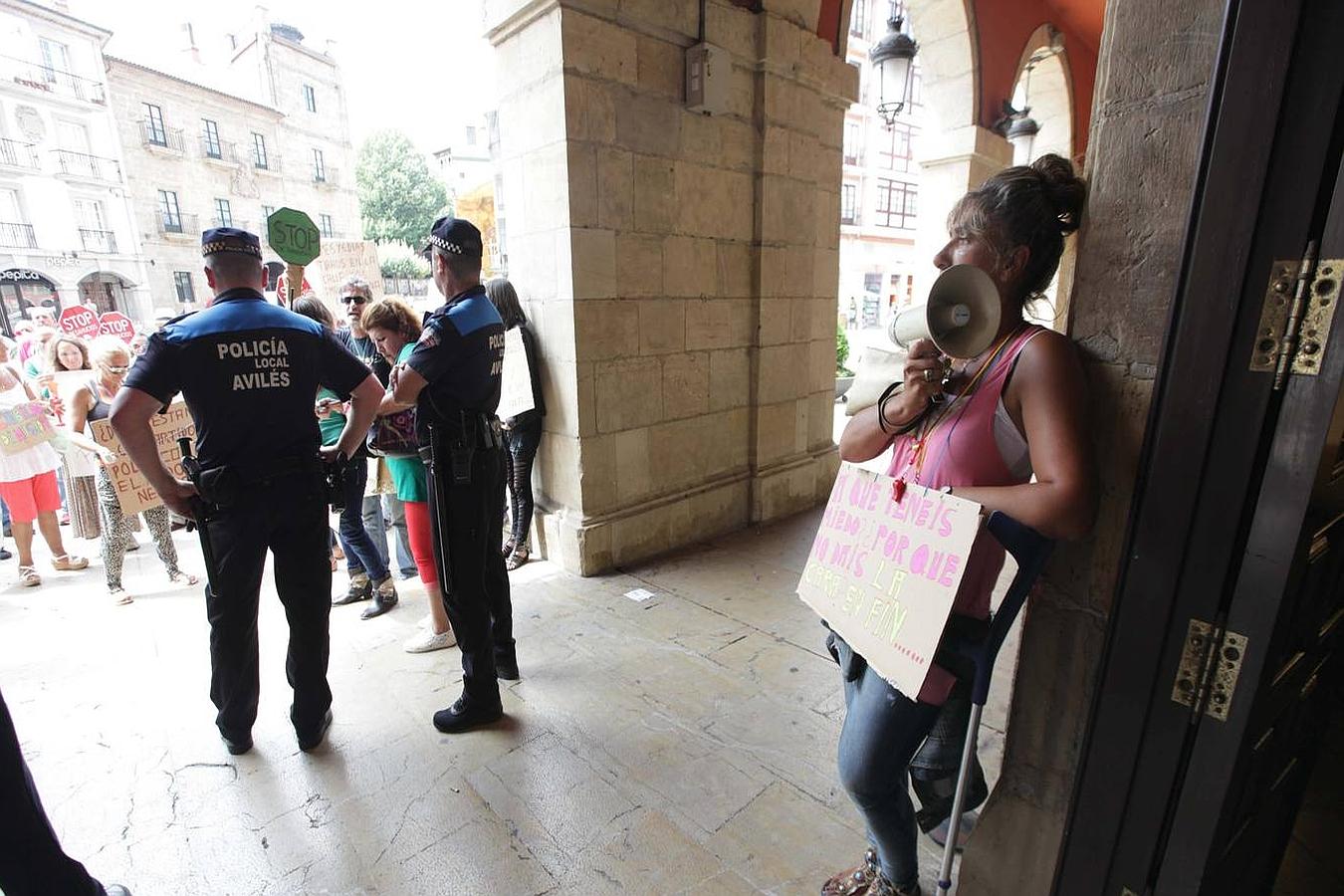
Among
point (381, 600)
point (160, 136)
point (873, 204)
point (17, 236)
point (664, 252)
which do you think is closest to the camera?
point (381, 600)

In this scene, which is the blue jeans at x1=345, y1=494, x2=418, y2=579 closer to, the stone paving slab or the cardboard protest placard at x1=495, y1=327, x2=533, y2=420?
the stone paving slab

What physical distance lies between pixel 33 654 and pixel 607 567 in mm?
3041

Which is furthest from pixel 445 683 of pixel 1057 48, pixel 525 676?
pixel 1057 48

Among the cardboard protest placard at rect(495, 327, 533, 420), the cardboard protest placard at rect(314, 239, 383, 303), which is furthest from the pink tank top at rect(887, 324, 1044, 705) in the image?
the cardboard protest placard at rect(314, 239, 383, 303)

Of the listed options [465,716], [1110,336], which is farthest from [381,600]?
[1110,336]

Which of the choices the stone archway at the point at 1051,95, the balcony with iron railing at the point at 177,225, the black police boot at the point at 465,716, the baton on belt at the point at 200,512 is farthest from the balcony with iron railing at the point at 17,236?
the stone archway at the point at 1051,95

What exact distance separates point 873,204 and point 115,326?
85.4 feet

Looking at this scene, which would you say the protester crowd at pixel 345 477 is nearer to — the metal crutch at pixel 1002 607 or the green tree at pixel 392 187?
the metal crutch at pixel 1002 607

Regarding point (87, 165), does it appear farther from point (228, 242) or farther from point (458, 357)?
point (458, 357)

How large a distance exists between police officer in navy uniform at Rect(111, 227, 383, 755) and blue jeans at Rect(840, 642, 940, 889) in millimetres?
2080

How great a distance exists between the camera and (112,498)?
3.94 m

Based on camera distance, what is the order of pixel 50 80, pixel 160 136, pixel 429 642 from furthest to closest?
pixel 160 136
pixel 50 80
pixel 429 642

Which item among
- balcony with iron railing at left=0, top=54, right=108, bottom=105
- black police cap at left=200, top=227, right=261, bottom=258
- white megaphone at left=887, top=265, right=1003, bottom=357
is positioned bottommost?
white megaphone at left=887, top=265, right=1003, bottom=357

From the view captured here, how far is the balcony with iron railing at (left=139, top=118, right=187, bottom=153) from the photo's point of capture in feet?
54.1
